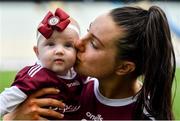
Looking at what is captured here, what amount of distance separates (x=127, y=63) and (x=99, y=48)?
0.45ft

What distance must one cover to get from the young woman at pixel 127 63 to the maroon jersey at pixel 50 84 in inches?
1.5

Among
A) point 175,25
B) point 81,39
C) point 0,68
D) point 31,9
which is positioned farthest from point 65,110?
point 31,9

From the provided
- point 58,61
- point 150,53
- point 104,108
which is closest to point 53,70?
point 58,61

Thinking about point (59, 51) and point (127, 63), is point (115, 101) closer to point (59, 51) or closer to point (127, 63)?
point (127, 63)

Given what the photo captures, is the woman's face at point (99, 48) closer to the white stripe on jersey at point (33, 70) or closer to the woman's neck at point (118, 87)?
the woman's neck at point (118, 87)

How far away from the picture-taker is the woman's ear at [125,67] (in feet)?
8.02

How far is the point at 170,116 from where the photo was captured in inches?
96.7

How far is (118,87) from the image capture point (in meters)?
2.51

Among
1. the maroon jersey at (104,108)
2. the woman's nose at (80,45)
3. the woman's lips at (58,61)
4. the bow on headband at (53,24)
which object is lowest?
the maroon jersey at (104,108)

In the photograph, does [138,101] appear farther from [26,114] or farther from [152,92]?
[26,114]

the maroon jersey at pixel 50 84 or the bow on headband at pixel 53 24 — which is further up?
the bow on headband at pixel 53 24

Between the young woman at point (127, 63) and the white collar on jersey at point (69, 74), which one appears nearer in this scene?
the young woman at point (127, 63)

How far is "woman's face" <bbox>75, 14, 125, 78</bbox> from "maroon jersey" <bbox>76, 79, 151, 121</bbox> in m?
0.13

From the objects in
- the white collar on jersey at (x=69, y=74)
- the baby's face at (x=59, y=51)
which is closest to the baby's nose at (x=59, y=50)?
the baby's face at (x=59, y=51)
